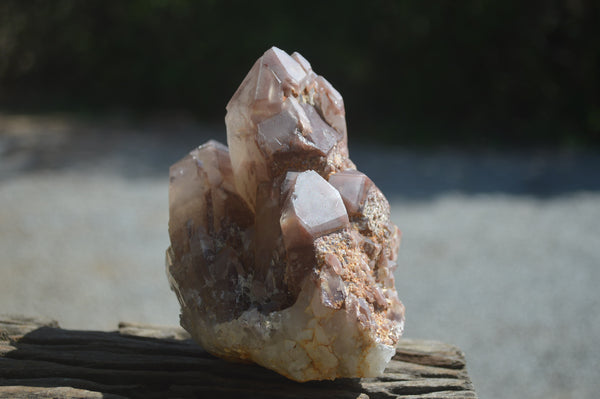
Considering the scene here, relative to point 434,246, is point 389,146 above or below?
above

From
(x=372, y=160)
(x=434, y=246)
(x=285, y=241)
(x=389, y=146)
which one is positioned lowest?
(x=285, y=241)

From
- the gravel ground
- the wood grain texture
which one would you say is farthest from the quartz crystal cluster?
the gravel ground

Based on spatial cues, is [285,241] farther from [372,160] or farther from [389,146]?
[389,146]

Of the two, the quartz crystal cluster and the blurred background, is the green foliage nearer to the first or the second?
the blurred background

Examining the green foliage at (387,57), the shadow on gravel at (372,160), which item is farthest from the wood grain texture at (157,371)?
the green foliage at (387,57)

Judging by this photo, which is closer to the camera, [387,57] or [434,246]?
[434,246]

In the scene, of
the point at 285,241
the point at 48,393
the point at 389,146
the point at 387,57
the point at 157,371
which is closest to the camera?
the point at 285,241

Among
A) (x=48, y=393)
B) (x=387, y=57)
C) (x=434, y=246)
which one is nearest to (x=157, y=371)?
(x=48, y=393)
